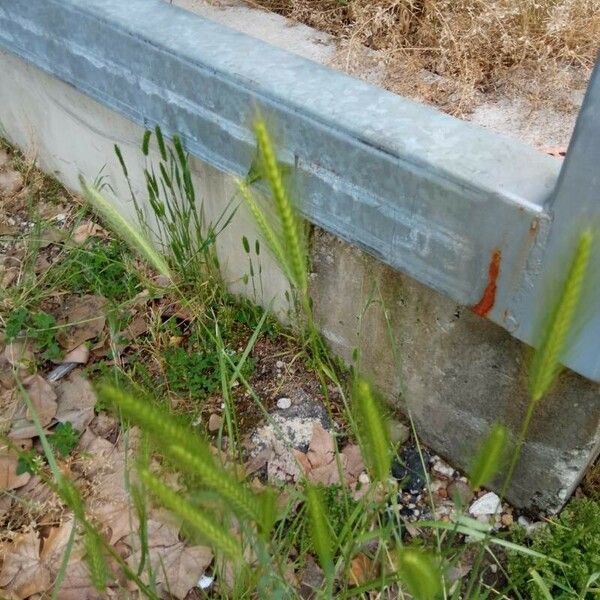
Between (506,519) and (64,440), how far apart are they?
1.09 m

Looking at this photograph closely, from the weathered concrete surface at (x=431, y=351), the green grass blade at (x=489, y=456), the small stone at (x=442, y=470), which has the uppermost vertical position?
the green grass blade at (x=489, y=456)

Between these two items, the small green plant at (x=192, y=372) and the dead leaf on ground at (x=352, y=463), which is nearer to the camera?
the dead leaf on ground at (x=352, y=463)

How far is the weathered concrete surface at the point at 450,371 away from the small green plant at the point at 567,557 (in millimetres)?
57

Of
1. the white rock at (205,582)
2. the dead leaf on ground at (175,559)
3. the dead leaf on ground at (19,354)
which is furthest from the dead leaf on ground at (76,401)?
the white rock at (205,582)

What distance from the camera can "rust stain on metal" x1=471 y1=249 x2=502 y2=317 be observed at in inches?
48.3

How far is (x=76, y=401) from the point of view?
78.2 inches

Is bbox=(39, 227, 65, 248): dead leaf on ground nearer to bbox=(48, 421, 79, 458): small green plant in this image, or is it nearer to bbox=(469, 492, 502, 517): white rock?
bbox=(48, 421, 79, 458): small green plant

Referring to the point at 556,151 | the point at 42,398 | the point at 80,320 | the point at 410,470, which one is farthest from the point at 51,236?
the point at 556,151

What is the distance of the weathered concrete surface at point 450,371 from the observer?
1477mm

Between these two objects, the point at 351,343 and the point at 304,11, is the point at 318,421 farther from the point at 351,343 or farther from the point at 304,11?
the point at 304,11

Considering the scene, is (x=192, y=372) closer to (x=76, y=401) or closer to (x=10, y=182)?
(x=76, y=401)

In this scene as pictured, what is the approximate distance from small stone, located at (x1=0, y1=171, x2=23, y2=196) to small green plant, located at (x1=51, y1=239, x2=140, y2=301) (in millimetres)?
489

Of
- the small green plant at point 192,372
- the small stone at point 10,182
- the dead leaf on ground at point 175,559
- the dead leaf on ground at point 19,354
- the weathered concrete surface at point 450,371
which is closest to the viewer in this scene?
the weathered concrete surface at point 450,371

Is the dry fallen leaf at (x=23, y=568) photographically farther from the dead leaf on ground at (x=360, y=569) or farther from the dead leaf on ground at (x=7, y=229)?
the dead leaf on ground at (x=7, y=229)
